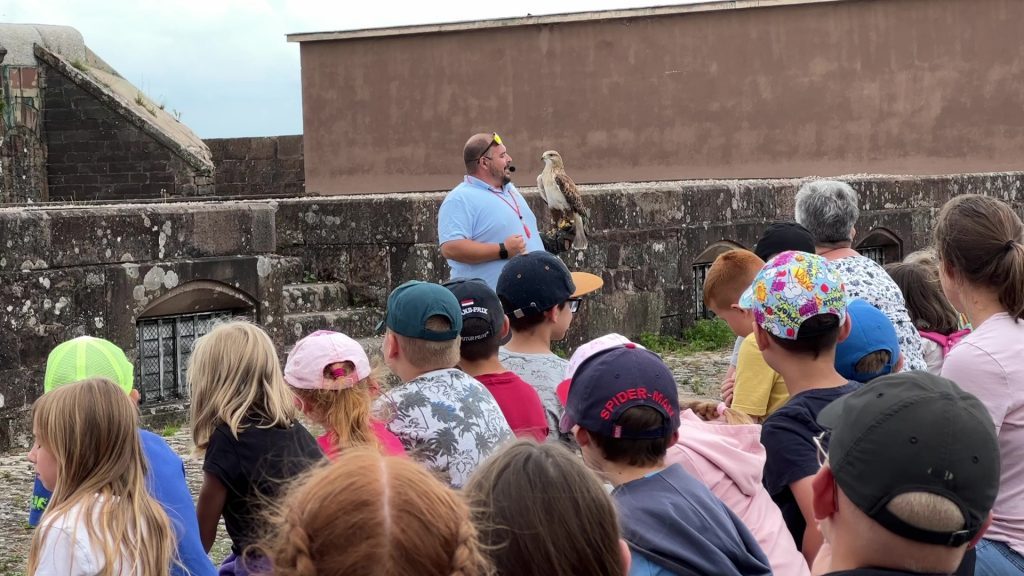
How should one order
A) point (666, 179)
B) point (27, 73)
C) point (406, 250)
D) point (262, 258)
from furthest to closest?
point (666, 179) → point (27, 73) → point (406, 250) → point (262, 258)

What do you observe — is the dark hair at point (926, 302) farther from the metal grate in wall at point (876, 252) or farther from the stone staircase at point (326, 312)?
the metal grate in wall at point (876, 252)

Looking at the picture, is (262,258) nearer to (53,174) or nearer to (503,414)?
(503,414)

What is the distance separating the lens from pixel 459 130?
20.0 m

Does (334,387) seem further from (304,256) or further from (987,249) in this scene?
(304,256)

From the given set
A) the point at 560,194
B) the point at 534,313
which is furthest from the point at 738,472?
the point at 560,194

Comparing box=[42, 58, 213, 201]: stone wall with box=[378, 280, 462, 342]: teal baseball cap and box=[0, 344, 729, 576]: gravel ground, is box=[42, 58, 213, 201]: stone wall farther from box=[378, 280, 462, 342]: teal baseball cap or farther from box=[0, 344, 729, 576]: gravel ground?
box=[378, 280, 462, 342]: teal baseball cap

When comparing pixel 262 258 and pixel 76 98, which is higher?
pixel 76 98

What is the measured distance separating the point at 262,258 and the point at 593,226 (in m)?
3.09

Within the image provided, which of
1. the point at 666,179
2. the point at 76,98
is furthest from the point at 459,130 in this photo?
the point at 76,98

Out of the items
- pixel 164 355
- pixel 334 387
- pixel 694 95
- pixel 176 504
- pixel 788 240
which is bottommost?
pixel 164 355

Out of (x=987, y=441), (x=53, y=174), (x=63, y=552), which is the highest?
(x=53, y=174)

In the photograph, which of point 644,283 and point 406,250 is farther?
point 644,283

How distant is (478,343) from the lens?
394cm

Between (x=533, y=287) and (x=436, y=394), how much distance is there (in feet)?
2.78
